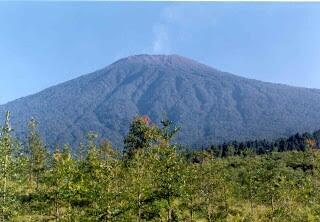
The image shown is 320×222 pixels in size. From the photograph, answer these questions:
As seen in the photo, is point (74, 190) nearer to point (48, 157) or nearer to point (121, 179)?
point (121, 179)

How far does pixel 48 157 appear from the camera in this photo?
220ft

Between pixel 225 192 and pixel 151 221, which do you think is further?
pixel 225 192

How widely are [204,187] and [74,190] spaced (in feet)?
64.0

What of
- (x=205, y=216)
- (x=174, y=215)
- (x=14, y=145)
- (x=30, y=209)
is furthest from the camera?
(x=205, y=216)

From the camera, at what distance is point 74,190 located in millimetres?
33969

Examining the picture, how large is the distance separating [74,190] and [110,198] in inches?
115

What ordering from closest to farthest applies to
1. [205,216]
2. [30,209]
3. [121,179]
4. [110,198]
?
[110,198] → [30,209] → [121,179] → [205,216]

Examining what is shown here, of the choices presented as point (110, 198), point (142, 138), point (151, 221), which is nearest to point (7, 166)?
point (110, 198)

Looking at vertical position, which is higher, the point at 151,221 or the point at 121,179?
the point at 121,179

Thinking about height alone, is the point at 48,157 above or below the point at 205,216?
above

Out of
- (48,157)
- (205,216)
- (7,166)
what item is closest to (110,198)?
(7,166)

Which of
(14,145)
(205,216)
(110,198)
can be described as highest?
(14,145)

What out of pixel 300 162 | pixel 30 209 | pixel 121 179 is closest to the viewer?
pixel 30 209

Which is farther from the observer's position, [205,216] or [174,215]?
[205,216]
